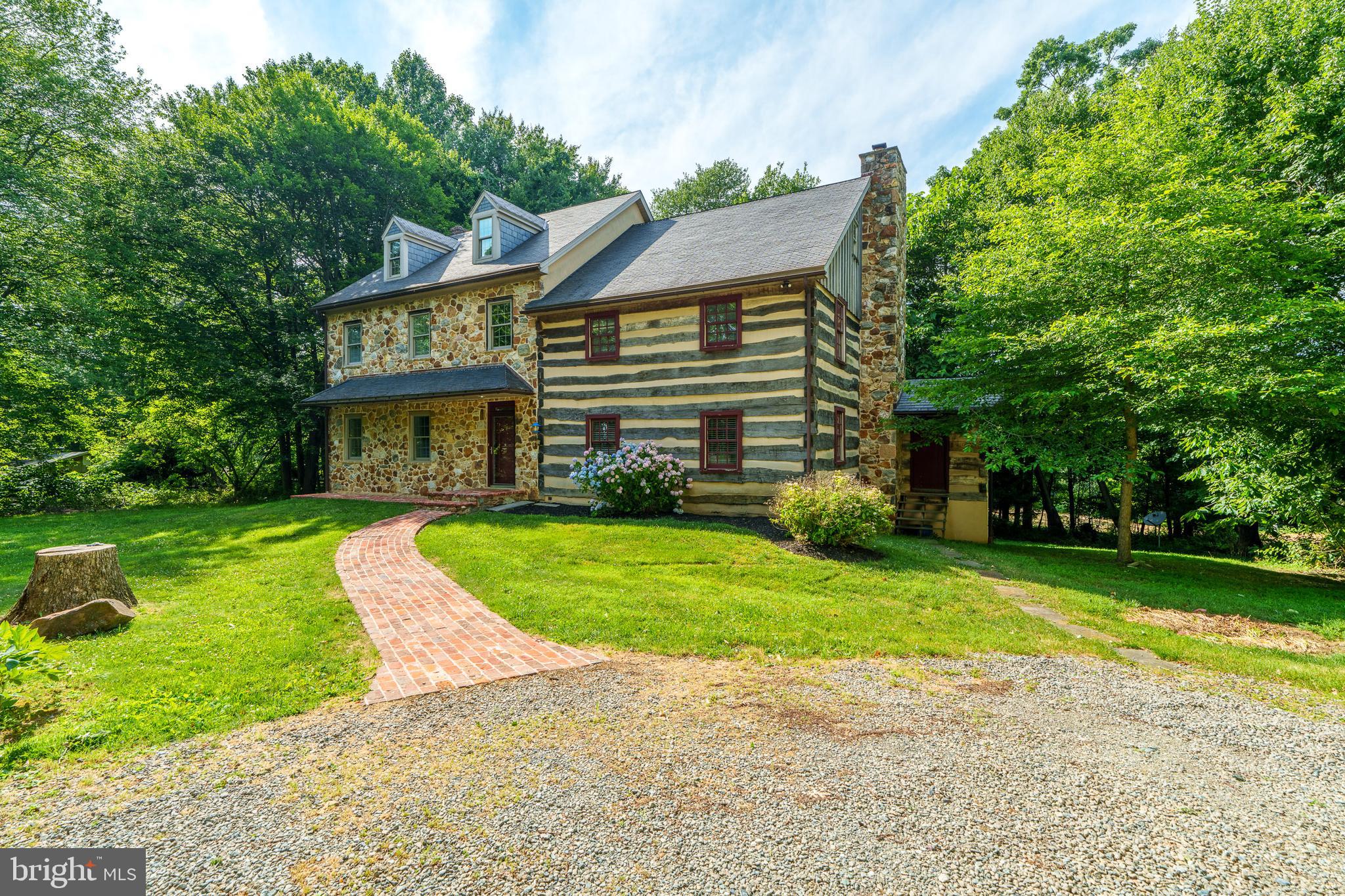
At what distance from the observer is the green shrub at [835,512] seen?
367 inches

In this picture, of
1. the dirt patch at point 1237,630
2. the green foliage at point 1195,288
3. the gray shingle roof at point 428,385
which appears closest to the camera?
the dirt patch at point 1237,630

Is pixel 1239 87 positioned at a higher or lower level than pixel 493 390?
higher

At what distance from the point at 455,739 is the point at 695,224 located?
1569cm

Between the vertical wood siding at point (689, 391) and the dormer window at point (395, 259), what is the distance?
702 cm

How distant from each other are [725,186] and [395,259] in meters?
19.3

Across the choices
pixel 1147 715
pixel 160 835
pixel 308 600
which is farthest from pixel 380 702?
pixel 1147 715

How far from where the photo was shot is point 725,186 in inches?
1220

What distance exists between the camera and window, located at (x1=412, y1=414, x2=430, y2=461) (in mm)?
17312

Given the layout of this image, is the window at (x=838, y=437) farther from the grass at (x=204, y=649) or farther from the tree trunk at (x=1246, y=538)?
the tree trunk at (x=1246, y=538)

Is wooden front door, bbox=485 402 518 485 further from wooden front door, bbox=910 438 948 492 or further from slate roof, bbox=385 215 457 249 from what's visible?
wooden front door, bbox=910 438 948 492

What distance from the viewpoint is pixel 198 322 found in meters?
19.3

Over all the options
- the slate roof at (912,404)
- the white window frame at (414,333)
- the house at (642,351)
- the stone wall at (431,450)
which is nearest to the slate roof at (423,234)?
the house at (642,351)

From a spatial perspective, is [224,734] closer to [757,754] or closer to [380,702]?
[380,702]

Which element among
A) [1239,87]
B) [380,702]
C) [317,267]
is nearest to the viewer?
[380,702]
